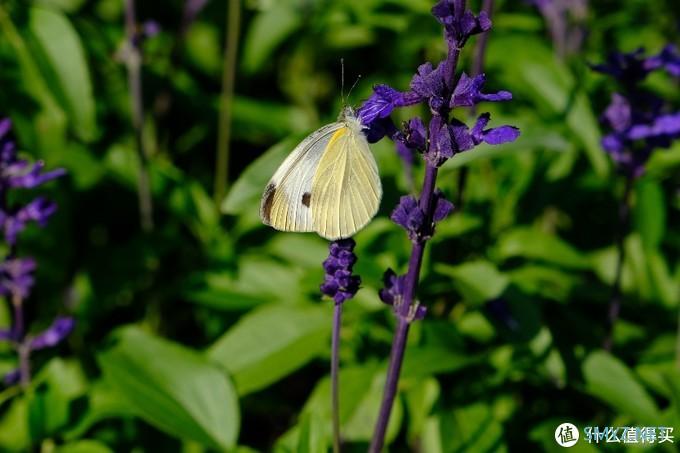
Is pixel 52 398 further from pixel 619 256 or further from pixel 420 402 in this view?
pixel 619 256

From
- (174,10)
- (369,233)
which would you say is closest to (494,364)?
(369,233)

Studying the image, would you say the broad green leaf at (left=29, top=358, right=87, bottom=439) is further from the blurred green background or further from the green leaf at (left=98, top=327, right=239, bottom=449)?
the green leaf at (left=98, top=327, right=239, bottom=449)

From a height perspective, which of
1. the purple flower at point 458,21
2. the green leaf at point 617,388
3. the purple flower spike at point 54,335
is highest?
the purple flower at point 458,21

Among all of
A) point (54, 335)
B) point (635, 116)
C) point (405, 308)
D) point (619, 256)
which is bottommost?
point (54, 335)

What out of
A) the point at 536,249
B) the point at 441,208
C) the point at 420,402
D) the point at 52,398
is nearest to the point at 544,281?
the point at 536,249

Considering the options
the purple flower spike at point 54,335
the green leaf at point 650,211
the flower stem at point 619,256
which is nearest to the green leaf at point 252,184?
the purple flower spike at point 54,335

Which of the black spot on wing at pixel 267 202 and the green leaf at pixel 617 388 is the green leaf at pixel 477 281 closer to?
the green leaf at pixel 617 388
